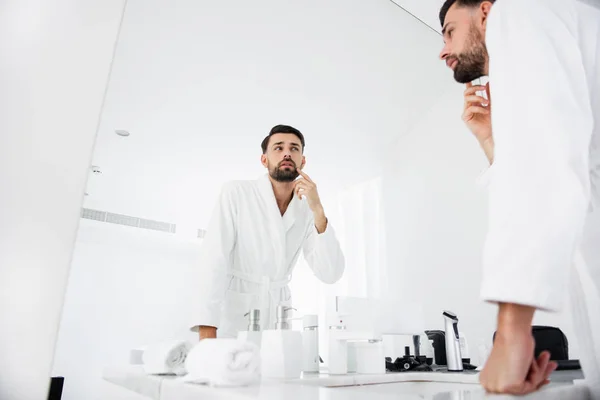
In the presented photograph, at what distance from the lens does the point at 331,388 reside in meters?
0.89

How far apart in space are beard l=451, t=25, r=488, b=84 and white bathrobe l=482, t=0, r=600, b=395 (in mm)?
404

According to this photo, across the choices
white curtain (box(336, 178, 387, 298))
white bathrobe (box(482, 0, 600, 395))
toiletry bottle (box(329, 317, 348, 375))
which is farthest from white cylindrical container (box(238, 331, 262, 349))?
white bathrobe (box(482, 0, 600, 395))

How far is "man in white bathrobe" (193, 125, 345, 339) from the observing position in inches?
50.6

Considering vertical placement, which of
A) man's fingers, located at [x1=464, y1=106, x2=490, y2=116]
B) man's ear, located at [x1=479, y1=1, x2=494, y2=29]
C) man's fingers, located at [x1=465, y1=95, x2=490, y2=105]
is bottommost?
man's fingers, located at [x1=464, y1=106, x2=490, y2=116]

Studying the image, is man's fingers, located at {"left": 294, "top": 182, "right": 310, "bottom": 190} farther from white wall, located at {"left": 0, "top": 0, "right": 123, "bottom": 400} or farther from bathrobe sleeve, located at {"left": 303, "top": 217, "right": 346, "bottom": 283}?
white wall, located at {"left": 0, "top": 0, "right": 123, "bottom": 400}

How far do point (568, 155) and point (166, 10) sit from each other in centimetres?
127

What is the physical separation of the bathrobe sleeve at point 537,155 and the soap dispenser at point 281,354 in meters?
0.59

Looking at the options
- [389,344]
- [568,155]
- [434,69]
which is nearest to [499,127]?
[568,155]

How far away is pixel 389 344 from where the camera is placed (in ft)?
5.49

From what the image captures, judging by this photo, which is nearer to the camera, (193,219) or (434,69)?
(193,219)

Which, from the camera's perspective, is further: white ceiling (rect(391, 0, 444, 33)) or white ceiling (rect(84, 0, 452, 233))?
white ceiling (rect(391, 0, 444, 33))

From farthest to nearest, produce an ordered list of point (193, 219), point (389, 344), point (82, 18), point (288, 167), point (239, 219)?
1. point (389, 344)
2. point (288, 167)
3. point (239, 219)
4. point (193, 219)
5. point (82, 18)

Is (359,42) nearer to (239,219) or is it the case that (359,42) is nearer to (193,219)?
(239,219)

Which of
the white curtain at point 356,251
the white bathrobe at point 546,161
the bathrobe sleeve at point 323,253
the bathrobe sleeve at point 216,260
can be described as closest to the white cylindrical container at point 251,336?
the bathrobe sleeve at point 216,260
